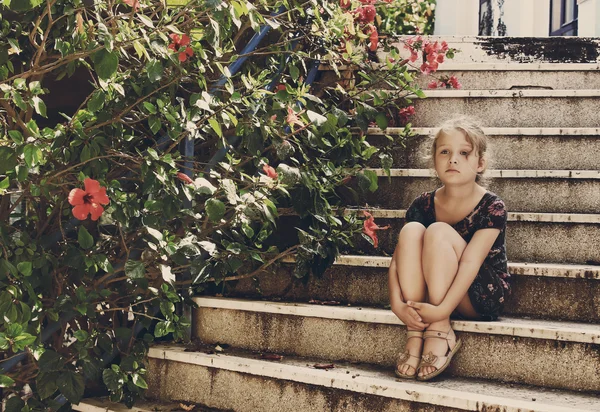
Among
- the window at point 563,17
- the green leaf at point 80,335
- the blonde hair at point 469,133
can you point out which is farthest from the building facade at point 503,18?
the green leaf at point 80,335

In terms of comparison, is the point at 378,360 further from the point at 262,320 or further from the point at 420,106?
the point at 420,106

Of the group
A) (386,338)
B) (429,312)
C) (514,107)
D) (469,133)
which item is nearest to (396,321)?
(386,338)

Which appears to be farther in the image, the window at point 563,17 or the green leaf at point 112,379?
the window at point 563,17

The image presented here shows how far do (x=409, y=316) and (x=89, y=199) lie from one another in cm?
102

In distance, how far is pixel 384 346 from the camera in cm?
229

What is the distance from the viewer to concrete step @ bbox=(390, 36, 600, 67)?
3.87 meters

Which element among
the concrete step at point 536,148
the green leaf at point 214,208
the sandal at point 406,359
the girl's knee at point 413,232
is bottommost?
the sandal at point 406,359

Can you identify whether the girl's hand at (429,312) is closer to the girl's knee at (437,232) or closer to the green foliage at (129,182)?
the girl's knee at (437,232)

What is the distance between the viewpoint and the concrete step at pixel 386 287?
231cm

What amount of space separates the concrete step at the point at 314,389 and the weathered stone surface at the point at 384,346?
0.16ft

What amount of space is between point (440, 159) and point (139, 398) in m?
1.34

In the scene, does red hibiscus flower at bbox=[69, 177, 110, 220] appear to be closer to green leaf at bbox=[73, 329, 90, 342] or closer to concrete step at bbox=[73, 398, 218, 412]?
green leaf at bbox=[73, 329, 90, 342]

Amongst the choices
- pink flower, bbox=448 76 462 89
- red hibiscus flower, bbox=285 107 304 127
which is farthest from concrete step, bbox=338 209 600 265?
pink flower, bbox=448 76 462 89

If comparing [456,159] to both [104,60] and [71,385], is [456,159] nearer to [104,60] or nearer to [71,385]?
[104,60]
